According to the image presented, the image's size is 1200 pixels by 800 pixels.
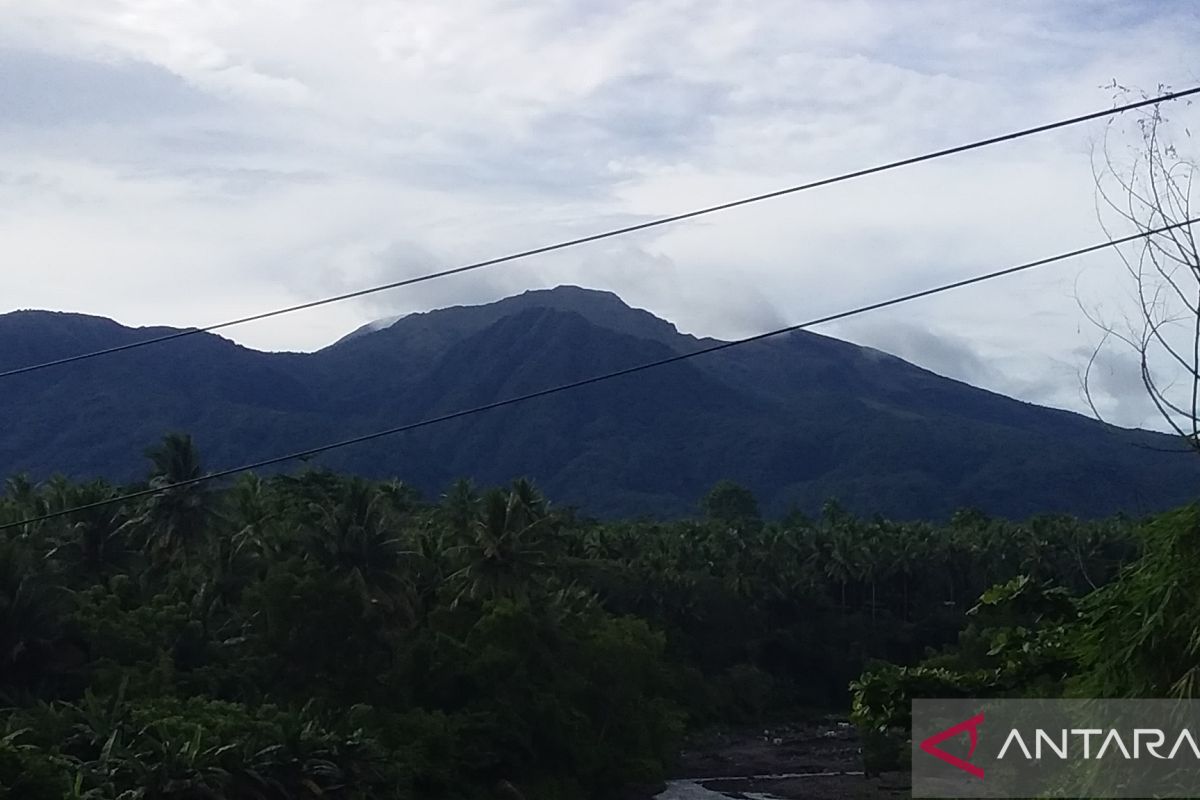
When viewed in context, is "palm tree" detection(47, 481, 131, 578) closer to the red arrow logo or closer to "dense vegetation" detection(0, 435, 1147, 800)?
"dense vegetation" detection(0, 435, 1147, 800)

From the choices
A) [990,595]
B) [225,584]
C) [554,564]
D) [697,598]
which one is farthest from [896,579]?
[990,595]

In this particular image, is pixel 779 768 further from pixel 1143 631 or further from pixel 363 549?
pixel 1143 631

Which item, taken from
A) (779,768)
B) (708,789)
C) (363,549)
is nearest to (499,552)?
(363,549)

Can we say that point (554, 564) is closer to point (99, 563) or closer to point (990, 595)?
point (99, 563)

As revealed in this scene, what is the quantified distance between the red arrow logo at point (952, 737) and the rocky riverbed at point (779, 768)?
3766cm

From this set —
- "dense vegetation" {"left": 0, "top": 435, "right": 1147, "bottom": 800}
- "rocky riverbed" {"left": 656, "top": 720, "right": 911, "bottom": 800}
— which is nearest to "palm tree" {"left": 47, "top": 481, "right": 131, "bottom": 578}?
"dense vegetation" {"left": 0, "top": 435, "right": 1147, "bottom": 800}

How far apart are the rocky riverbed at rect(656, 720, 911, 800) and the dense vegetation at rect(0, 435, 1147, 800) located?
2.55 metres

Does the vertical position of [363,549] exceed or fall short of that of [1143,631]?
it falls short

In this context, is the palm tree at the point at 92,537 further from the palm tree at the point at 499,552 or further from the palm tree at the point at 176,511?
the palm tree at the point at 499,552

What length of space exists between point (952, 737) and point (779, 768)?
48113 mm

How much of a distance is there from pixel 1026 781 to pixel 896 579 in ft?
230

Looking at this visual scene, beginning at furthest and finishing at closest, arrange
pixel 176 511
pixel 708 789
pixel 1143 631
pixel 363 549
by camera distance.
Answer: pixel 708 789 → pixel 176 511 → pixel 363 549 → pixel 1143 631

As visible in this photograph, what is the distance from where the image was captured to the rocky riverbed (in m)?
48.2

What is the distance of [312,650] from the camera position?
40.4 metres
